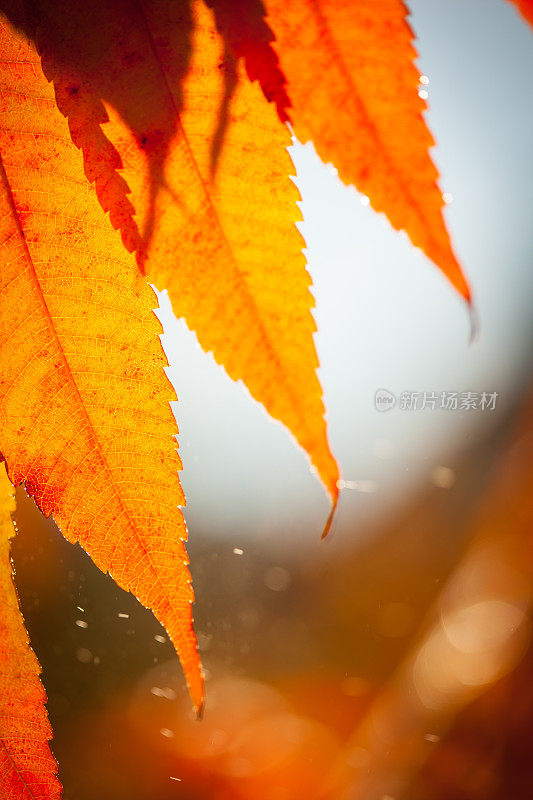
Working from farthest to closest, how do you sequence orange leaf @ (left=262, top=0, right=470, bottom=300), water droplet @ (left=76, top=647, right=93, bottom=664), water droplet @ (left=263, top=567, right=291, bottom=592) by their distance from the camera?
water droplet @ (left=263, top=567, right=291, bottom=592)
water droplet @ (left=76, top=647, right=93, bottom=664)
orange leaf @ (left=262, top=0, right=470, bottom=300)

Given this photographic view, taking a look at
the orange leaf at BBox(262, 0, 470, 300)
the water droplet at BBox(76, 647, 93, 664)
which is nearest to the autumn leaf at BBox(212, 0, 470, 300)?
the orange leaf at BBox(262, 0, 470, 300)

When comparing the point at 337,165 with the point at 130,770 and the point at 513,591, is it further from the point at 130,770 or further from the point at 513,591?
the point at 513,591

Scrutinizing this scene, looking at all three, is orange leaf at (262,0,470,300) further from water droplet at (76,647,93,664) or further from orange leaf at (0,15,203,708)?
water droplet at (76,647,93,664)

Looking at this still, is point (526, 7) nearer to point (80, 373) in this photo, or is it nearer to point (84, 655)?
point (80, 373)

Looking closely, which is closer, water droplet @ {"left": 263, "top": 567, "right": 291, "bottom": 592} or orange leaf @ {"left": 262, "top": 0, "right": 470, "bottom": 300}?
orange leaf @ {"left": 262, "top": 0, "right": 470, "bottom": 300}

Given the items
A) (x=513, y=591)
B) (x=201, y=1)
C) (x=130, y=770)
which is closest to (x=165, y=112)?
(x=201, y=1)
